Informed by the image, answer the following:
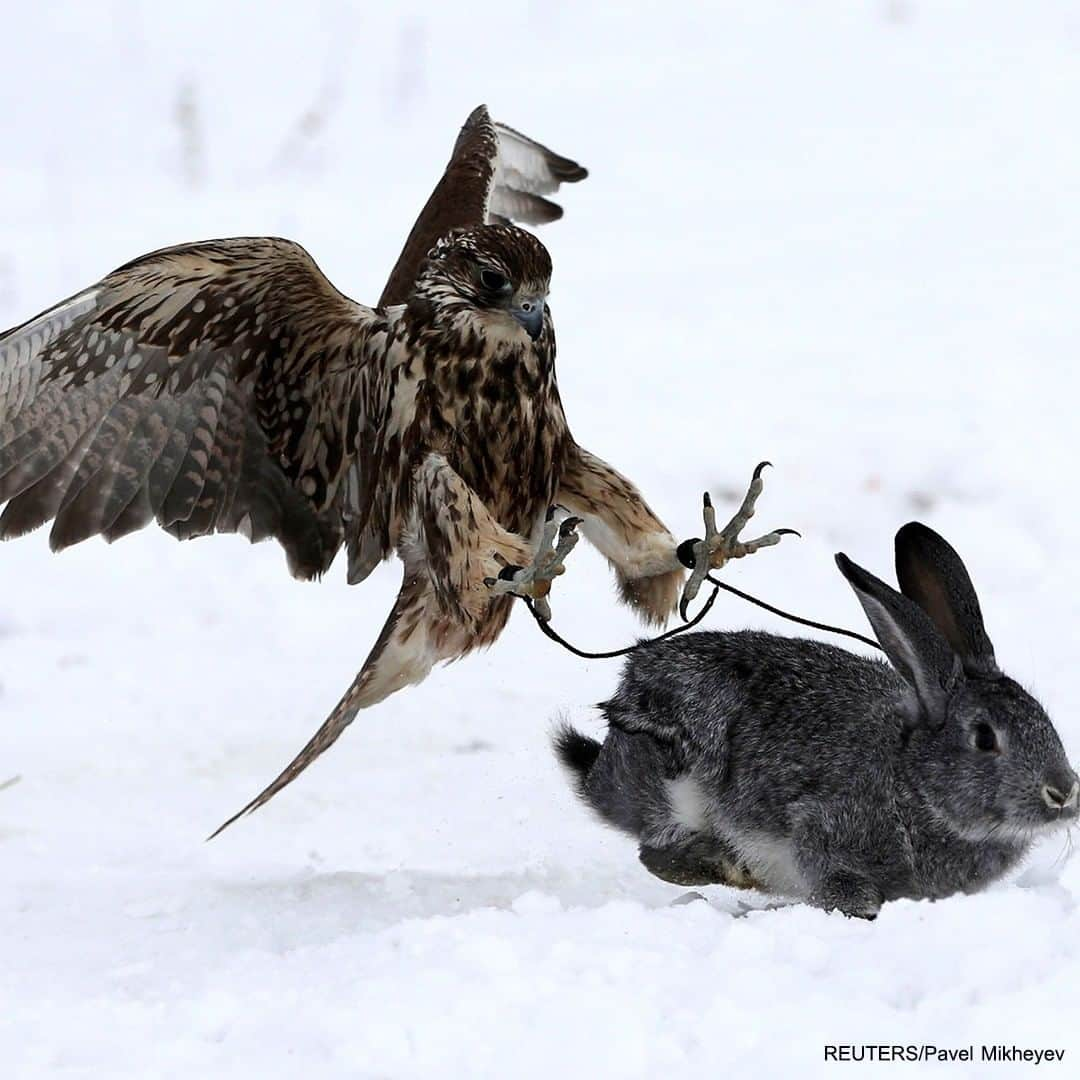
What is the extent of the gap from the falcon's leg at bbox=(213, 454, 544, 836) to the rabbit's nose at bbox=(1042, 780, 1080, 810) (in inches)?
53.8

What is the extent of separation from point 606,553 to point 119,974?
175cm

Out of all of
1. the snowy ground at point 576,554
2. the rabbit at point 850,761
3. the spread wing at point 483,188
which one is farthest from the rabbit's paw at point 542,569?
the spread wing at point 483,188

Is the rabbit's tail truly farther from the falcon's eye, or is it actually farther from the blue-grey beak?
the falcon's eye

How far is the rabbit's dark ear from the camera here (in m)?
4.78

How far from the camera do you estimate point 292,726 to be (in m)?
6.78

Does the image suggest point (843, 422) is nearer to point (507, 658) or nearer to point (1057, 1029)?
point (507, 658)

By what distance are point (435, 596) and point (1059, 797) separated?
1.63m

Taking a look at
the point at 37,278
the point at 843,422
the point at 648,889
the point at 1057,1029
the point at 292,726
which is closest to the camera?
the point at 1057,1029

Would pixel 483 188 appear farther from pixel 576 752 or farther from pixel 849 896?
pixel 849 896

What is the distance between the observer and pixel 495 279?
490cm

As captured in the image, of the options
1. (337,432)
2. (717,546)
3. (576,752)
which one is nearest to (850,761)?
(717,546)

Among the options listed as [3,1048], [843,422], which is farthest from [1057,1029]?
[843,422]

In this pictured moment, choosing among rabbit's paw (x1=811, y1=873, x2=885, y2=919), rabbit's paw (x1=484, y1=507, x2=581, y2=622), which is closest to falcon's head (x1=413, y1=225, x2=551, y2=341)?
rabbit's paw (x1=484, y1=507, x2=581, y2=622)

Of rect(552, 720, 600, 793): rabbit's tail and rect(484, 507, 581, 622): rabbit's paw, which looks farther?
rect(552, 720, 600, 793): rabbit's tail
